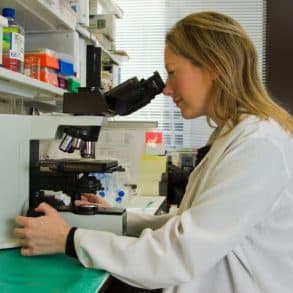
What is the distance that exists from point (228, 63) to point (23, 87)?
94 centimetres

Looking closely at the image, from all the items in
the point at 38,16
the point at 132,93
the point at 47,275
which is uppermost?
the point at 38,16

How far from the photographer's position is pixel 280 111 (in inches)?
40.9

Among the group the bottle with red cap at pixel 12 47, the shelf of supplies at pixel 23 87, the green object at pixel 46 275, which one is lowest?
the green object at pixel 46 275

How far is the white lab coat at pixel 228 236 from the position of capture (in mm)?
850

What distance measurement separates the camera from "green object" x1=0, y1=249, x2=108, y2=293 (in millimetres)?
852

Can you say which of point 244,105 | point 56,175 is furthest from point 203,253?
point 56,175

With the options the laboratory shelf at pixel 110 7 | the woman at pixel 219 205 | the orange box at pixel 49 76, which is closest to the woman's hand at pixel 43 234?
the woman at pixel 219 205

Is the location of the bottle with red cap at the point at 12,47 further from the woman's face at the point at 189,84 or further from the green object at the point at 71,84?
the woman's face at the point at 189,84

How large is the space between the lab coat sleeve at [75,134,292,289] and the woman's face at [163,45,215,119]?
216 mm

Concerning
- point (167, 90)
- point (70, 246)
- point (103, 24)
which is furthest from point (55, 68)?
point (103, 24)

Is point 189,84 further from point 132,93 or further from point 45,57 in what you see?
point 45,57

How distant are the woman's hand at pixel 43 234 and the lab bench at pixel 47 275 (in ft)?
0.11

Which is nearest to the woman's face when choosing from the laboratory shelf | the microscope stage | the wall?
the microscope stage

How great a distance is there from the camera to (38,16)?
1.70 metres
